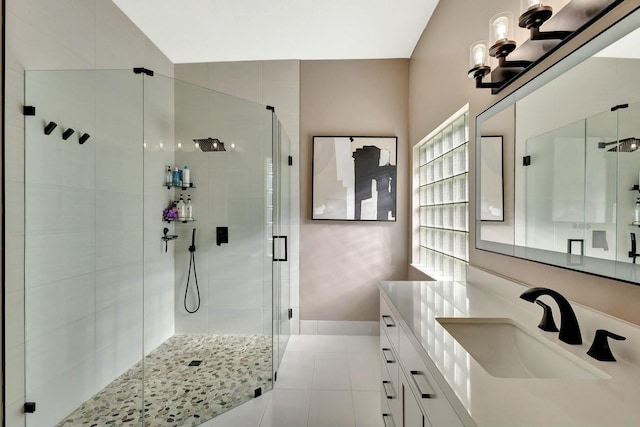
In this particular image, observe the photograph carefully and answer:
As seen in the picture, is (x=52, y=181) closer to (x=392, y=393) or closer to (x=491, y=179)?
(x=392, y=393)

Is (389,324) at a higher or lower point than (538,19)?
lower

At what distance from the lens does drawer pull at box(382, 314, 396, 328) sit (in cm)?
144

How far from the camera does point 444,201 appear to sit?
2322 mm

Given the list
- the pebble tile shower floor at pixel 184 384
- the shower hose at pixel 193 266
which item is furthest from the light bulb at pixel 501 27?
the pebble tile shower floor at pixel 184 384

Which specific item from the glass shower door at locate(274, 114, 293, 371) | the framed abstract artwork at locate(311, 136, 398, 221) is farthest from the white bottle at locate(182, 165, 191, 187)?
the framed abstract artwork at locate(311, 136, 398, 221)

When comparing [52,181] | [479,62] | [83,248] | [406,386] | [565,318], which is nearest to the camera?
[565,318]

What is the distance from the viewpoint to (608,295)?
888mm

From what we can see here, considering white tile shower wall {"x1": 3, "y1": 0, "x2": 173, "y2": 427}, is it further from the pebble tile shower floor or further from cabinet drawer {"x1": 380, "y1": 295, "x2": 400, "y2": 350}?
cabinet drawer {"x1": 380, "y1": 295, "x2": 400, "y2": 350}

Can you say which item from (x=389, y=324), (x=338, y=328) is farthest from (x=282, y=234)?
(x=389, y=324)

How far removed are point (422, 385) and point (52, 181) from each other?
2.14m

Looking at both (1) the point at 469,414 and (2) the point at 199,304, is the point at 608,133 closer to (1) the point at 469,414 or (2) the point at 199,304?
(1) the point at 469,414

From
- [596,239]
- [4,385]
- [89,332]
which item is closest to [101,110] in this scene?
[89,332]

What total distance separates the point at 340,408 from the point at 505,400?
1618mm

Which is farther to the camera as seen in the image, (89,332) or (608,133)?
(89,332)
